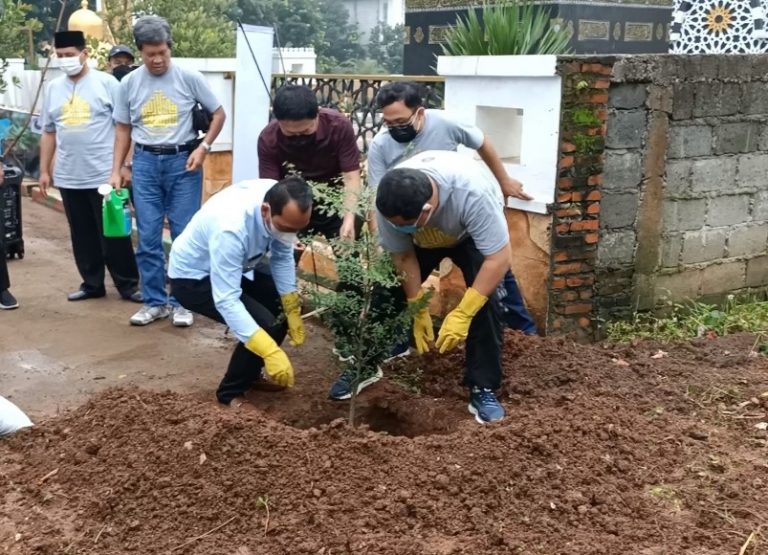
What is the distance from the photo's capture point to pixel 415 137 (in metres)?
4.51

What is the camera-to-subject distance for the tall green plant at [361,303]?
3.80 m

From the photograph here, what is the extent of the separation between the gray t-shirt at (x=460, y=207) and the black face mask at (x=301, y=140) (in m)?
0.92

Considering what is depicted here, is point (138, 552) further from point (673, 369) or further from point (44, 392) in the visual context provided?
point (673, 369)

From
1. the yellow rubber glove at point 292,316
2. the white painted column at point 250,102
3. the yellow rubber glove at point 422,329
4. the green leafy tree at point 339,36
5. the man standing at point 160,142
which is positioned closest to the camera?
the yellow rubber glove at point 422,329

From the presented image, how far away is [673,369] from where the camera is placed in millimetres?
4395

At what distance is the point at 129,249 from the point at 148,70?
1.32 meters

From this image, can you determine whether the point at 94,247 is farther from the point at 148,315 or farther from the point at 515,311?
the point at 515,311

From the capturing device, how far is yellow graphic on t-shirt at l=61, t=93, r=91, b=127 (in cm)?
603

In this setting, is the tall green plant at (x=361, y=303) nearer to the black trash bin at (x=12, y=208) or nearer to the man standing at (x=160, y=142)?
the man standing at (x=160, y=142)

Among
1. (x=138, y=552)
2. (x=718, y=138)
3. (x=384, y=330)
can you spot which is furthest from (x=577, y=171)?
(x=138, y=552)

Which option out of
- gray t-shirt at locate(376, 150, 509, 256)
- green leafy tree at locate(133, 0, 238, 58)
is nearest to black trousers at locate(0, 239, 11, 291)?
gray t-shirt at locate(376, 150, 509, 256)

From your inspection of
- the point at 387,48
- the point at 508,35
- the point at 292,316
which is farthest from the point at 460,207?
the point at 387,48

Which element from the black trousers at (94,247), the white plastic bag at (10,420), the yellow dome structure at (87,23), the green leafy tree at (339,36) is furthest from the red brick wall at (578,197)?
the green leafy tree at (339,36)

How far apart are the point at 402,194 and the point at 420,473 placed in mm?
1073
